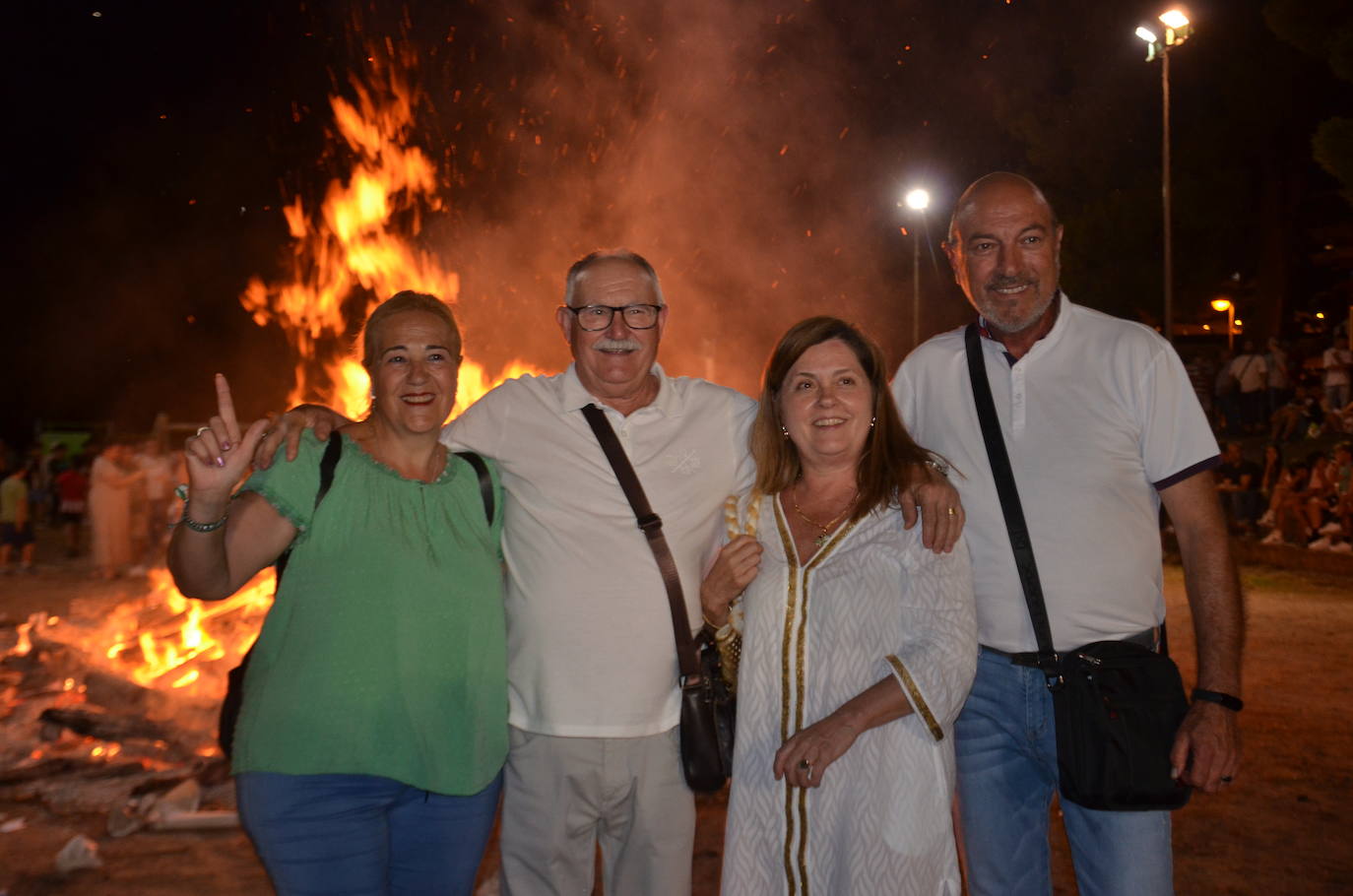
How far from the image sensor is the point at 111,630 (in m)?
9.68

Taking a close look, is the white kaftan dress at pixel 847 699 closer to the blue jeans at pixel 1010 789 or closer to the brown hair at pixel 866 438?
the brown hair at pixel 866 438

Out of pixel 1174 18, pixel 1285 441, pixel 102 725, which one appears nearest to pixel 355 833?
pixel 102 725

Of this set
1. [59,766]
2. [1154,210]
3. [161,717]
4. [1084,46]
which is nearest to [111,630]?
[161,717]

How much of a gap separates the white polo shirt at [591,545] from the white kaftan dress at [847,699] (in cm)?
45

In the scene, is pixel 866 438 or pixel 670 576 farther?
pixel 670 576

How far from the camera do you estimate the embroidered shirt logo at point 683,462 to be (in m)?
3.28

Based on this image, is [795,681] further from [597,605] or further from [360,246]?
[360,246]

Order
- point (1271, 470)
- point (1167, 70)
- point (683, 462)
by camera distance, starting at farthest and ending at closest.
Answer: point (1167, 70) < point (1271, 470) < point (683, 462)

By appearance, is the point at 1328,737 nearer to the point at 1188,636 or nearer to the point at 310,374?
the point at 1188,636

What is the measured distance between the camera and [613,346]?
3.29m

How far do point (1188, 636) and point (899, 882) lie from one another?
8486 millimetres

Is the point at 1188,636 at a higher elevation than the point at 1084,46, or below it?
below

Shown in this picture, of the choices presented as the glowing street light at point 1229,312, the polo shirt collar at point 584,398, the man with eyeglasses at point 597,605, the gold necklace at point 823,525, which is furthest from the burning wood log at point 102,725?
the glowing street light at point 1229,312

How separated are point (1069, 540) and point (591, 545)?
143cm
